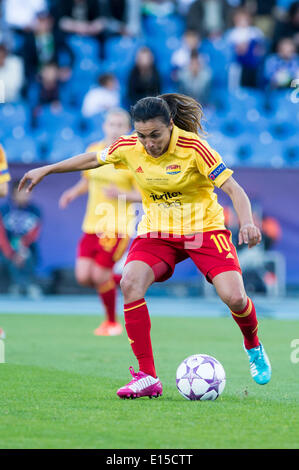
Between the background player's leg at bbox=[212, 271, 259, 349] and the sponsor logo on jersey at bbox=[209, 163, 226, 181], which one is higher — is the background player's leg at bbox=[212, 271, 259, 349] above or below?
below

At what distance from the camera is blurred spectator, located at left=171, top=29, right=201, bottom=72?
16469 mm

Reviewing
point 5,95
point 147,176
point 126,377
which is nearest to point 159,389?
point 126,377

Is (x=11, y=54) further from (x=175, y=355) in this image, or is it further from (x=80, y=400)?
(x=80, y=400)

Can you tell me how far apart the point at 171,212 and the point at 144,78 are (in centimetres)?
1006

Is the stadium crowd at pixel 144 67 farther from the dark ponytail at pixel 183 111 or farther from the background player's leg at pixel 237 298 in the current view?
the background player's leg at pixel 237 298

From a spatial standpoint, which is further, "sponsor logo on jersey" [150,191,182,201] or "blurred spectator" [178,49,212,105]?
"blurred spectator" [178,49,212,105]

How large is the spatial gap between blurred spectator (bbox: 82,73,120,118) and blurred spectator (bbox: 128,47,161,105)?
36cm

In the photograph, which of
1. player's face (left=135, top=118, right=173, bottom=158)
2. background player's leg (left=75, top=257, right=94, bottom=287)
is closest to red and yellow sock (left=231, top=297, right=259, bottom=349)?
player's face (left=135, top=118, right=173, bottom=158)

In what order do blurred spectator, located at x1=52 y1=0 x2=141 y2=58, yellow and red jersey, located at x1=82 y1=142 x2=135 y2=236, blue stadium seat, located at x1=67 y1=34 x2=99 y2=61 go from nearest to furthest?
→ yellow and red jersey, located at x1=82 y1=142 x2=135 y2=236 < blurred spectator, located at x1=52 y1=0 x2=141 y2=58 < blue stadium seat, located at x1=67 y1=34 x2=99 y2=61

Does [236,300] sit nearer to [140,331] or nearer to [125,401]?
[140,331]

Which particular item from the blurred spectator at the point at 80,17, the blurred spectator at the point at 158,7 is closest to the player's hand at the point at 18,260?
the blurred spectator at the point at 80,17

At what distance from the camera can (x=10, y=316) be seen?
1175 centimetres

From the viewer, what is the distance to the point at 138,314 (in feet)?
18.7

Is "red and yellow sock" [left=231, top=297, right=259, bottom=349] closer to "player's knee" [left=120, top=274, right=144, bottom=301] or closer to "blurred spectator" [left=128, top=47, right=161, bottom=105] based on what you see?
"player's knee" [left=120, top=274, right=144, bottom=301]
